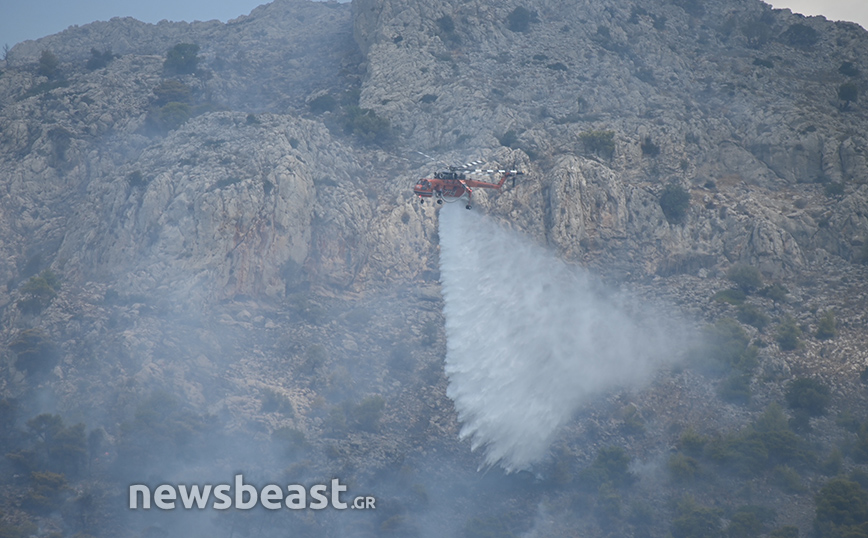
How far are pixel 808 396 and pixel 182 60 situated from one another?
92745 millimetres

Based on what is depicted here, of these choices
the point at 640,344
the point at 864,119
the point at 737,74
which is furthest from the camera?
the point at 737,74

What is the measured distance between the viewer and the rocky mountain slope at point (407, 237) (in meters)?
67.1

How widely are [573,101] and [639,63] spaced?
15.3 metres

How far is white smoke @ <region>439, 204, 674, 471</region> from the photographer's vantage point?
70.1m

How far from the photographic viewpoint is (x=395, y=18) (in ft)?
348

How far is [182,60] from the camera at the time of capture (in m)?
110

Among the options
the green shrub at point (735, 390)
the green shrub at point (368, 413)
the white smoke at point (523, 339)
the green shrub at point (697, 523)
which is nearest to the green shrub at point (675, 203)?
the white smoke at point (523, 339)

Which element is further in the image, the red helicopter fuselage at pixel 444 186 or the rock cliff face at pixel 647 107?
the rock cliff face at pixel 647 107

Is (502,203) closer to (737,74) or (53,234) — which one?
(737,74)

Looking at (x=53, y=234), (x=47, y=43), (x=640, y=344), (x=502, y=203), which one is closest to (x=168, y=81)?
(x=53, y=234)

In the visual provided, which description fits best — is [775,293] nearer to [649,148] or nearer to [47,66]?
[649,148]

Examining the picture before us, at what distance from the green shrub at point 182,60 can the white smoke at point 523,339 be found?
51782 millimetres

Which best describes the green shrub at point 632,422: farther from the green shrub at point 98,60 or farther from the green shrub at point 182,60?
the green shrub at point 98,60

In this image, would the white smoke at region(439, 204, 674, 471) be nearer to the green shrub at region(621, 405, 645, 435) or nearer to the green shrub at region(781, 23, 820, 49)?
the green shrub at region(621, 405, 645, 435)
